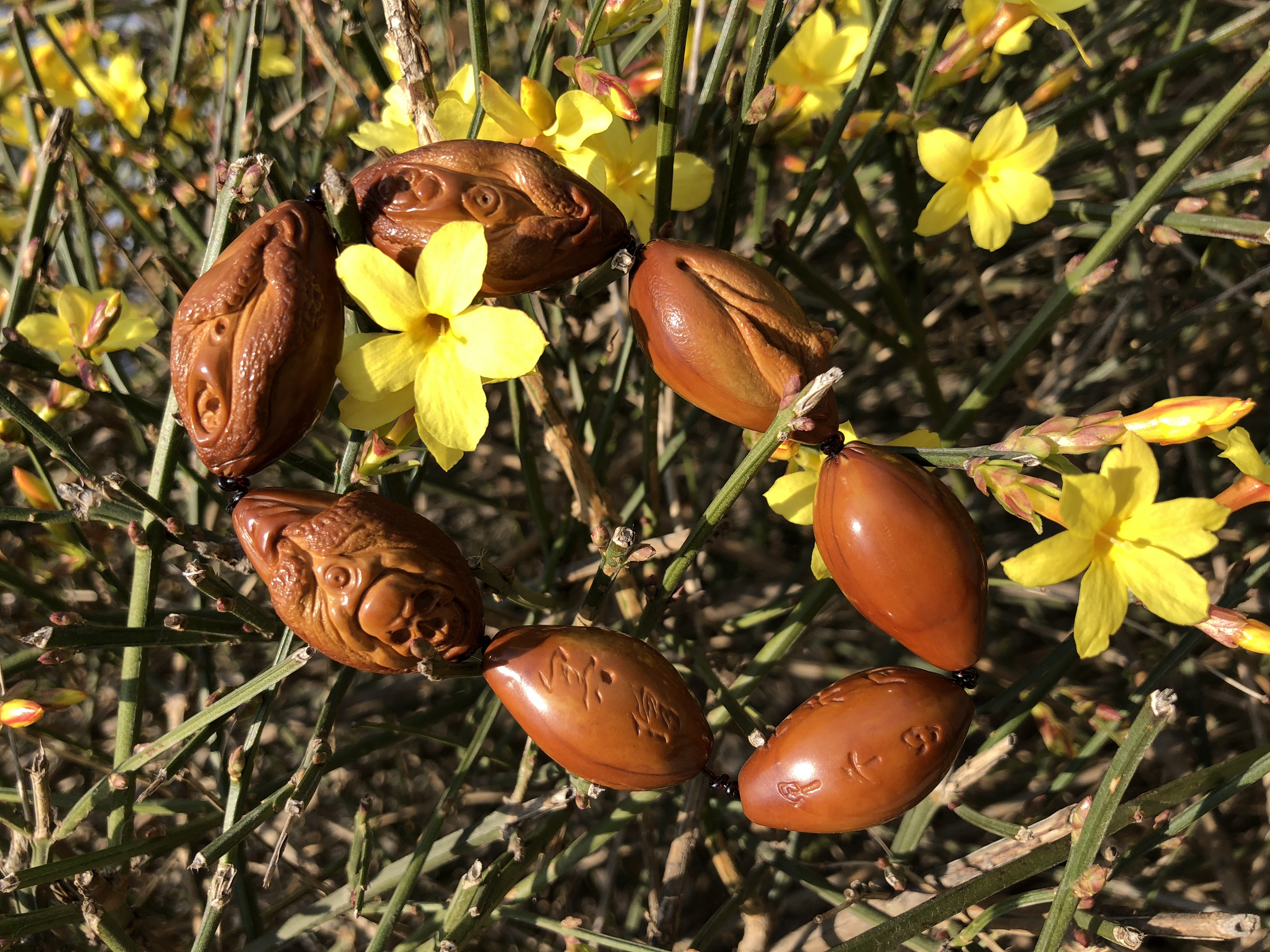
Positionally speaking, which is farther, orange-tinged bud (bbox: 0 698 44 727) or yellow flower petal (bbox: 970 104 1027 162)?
yellow flower petal (bbox: 970 104 1027 162)

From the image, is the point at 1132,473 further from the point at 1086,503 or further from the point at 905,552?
the point at 905,552

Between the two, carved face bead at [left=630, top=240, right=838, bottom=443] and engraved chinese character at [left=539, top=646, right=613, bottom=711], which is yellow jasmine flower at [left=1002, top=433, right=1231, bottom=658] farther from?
engraved chinese character at [left=539, top=646, right=613, bottom=711]

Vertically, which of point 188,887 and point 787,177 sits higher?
point 787,177

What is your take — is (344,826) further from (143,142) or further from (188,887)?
(143,142)

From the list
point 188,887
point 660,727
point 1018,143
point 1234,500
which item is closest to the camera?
point 660,727

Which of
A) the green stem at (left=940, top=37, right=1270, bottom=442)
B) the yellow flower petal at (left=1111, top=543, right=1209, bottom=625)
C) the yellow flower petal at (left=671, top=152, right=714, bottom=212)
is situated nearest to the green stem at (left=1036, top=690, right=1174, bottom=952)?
the yellow flower petal at (left=1111, top=543, right=1209, bottom=625)

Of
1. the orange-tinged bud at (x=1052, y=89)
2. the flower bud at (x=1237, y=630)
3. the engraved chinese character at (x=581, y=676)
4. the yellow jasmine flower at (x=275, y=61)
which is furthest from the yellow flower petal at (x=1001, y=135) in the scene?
the yellow jasmine flower at (x=275, y=61)

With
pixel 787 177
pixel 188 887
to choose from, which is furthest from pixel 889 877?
pixel 787 177

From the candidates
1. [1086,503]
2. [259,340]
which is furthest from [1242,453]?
[259,340]

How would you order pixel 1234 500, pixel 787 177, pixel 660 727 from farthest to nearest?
pixel 787 177 → pixel 1234 500 → pixel 660 727
